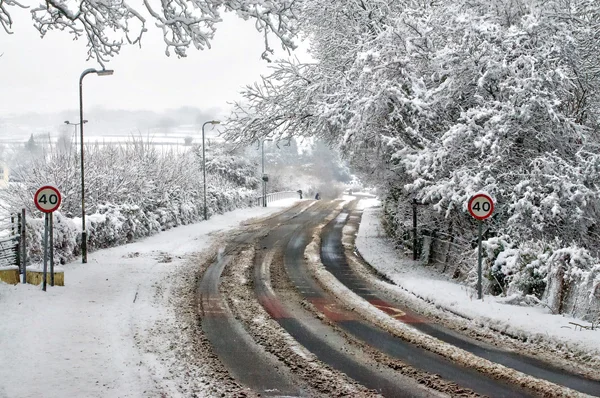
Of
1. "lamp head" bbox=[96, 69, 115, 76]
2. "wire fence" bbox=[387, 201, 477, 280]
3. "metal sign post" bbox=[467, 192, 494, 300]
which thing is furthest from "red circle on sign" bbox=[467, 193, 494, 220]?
"lamp head" bbox=[96, 69, 115, 76]

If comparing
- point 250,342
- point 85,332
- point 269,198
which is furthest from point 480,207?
point 269,198

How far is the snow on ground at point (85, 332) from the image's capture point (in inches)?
230

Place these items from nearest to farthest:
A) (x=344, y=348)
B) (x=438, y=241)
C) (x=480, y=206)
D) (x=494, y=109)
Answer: (x=344, y=348) < (x=480, y=206) < (x=494, y=109) < (x=438, y=241)

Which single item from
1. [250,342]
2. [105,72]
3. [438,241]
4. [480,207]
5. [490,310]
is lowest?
[250,342]

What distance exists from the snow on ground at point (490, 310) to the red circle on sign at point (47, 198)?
841cm

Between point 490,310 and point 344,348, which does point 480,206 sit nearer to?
point 490,310

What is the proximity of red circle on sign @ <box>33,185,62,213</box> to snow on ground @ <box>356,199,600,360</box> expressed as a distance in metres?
8.41

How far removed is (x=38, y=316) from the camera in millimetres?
8688

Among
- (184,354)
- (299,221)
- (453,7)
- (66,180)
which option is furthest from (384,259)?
(299,221)

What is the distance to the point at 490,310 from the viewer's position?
29.7 ft

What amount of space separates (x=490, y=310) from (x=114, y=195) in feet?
54.9

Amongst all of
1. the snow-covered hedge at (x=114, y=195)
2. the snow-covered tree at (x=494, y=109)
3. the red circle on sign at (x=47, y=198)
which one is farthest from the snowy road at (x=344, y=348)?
the snow-covered hedge at (x=114, y=195)

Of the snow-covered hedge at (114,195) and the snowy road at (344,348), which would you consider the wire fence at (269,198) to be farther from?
the snowy road at (344,348)

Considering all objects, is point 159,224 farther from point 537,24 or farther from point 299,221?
point 537,24
